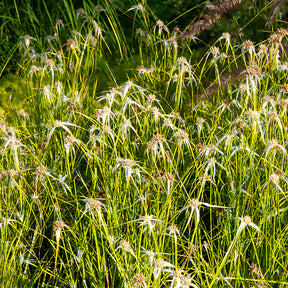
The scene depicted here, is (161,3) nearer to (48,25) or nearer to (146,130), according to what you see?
(48,25)

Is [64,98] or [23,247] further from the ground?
[64,98]

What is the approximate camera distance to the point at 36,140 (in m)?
2.42

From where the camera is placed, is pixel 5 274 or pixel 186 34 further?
pixel 186 34

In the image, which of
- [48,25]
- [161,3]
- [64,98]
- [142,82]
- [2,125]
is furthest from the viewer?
[161,3]

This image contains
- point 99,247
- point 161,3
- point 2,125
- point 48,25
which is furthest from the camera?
point 161,3

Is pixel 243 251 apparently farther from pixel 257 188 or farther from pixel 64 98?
pixel 64 98

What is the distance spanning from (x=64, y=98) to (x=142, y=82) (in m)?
0.55

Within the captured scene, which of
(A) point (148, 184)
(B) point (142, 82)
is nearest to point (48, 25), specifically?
(B) point (142, 82)

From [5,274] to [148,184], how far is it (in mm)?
631

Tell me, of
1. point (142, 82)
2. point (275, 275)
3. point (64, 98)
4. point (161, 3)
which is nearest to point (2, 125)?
point (64, 98)

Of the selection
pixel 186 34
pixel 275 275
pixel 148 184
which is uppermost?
pixel 186 34

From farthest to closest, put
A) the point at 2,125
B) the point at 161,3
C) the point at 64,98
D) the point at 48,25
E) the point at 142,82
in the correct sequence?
the point at 161,3, the point at 48,25, the point at 142,82, the point at 64,98, the point at 2,125

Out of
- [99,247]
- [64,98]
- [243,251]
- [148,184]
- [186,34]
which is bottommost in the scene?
[243,251]

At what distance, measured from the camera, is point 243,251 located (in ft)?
6.00
